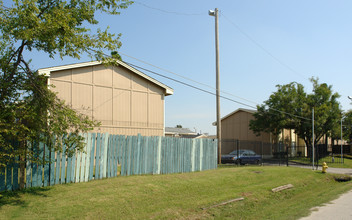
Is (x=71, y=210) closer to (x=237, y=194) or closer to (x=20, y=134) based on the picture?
(x=20, y=134)

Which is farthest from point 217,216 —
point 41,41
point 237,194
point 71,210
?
point 41,41

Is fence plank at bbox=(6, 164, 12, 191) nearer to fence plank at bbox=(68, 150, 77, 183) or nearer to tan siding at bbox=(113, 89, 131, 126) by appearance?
fence plank at bbox=(68, 150, 77, 183)

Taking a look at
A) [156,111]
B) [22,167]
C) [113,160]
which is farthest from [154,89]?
[22,167]

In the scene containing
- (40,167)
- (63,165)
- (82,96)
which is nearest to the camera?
(40,167)

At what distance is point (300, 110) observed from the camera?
113 ft

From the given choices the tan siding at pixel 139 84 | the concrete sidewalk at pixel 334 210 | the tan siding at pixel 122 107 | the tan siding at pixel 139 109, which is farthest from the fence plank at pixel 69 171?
the tan siding at pixel 139 84

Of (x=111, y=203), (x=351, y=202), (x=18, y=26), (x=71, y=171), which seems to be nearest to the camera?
(x=18, y=26)

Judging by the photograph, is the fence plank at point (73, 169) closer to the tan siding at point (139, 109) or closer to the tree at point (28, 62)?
the tree at point (28, 62)

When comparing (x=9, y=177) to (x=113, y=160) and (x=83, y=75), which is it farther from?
(x=83, y=75)

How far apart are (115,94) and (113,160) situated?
30.3 feet

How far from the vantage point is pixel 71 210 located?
302 inches

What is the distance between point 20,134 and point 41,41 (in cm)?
249

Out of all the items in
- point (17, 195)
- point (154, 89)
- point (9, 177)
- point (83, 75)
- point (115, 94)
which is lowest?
point (17, 195)

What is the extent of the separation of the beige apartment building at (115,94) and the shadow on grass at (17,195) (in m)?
9.06
